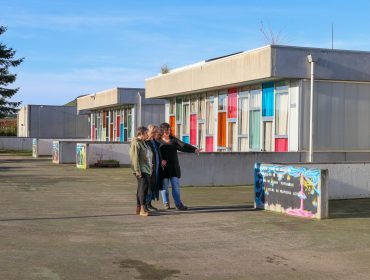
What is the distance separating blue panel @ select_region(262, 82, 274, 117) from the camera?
18.8m

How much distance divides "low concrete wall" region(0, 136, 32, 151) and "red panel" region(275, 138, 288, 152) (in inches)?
1363

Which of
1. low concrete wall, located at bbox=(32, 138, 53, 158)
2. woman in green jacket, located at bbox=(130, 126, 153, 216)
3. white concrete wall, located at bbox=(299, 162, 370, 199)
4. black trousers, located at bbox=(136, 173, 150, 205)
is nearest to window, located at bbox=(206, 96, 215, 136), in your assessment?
white concrete wall, located at bbox=(299, 162, 370, 199)

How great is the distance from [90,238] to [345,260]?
3668 mm

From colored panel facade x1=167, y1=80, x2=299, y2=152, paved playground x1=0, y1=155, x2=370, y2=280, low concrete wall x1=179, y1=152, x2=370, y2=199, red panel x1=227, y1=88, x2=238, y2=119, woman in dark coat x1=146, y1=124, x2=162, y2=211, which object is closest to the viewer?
paved playground x1=0, y1=155, x2=370, y2=280

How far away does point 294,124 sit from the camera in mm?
17781

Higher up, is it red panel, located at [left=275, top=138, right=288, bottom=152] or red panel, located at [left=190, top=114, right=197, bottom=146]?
red panel, located at [left=190, top=114, right=197, bottom=146]

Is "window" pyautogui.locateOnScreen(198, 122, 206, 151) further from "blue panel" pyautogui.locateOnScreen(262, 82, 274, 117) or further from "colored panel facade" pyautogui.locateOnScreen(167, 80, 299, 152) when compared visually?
"blue panel" pyautogui.locateOnScreen(262, 82, 274, 117)

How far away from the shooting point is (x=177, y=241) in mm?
8414

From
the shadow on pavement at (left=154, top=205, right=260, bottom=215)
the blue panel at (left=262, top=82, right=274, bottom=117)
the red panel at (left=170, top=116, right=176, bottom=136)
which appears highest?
the blue panel at (left=262, top=82, right=274, bottom=117)

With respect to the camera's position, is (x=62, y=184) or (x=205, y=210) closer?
(x=205, y=210)

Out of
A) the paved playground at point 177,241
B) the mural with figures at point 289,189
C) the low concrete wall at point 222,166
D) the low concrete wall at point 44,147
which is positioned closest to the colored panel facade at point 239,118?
the low concrete wall at point 222,166

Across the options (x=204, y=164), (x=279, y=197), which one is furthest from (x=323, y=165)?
(x=204, y=164)

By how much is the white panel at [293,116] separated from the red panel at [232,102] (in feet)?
10.7

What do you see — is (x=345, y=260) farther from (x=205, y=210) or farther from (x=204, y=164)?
(x=204, y=164)
